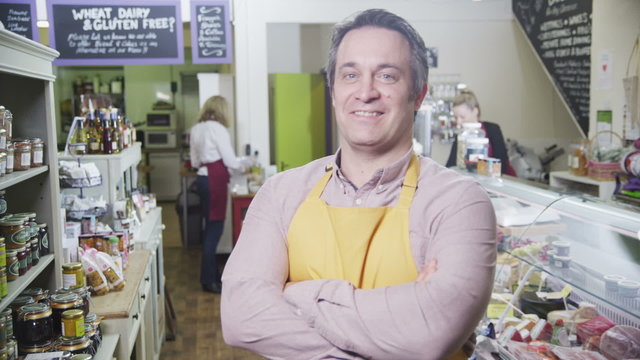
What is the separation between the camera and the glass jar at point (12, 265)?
2385 mm

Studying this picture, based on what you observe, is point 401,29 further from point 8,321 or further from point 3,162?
point 8,321

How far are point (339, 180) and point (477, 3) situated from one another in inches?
249

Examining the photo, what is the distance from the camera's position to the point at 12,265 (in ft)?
7.87

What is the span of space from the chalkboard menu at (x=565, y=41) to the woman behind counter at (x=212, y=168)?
141 inches

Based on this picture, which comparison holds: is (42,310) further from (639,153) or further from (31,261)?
(639,153)

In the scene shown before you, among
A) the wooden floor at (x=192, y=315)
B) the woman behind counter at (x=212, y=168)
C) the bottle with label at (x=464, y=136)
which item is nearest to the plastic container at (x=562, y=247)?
the bottle with label at (x=464, y=136)

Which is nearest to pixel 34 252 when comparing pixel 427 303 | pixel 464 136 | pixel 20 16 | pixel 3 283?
pixel 3 283

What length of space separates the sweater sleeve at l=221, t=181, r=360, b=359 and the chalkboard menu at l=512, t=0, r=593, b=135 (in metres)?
6.03

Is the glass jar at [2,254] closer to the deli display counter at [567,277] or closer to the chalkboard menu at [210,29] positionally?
the deli display counter at [567,277]

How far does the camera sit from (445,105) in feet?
24.7

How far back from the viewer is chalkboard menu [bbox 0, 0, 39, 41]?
6168 mm

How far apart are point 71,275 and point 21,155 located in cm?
63

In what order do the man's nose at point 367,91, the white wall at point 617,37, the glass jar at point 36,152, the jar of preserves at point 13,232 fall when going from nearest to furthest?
the man's nose at point 367,91, the jar of preserves at point 13,232, the glass jar at point 36,152, the white wall at point 617,37

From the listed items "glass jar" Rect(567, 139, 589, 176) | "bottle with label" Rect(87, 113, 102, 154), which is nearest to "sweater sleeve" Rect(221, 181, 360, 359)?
"bottle with label" Rect(87, 113, 102, 154)
